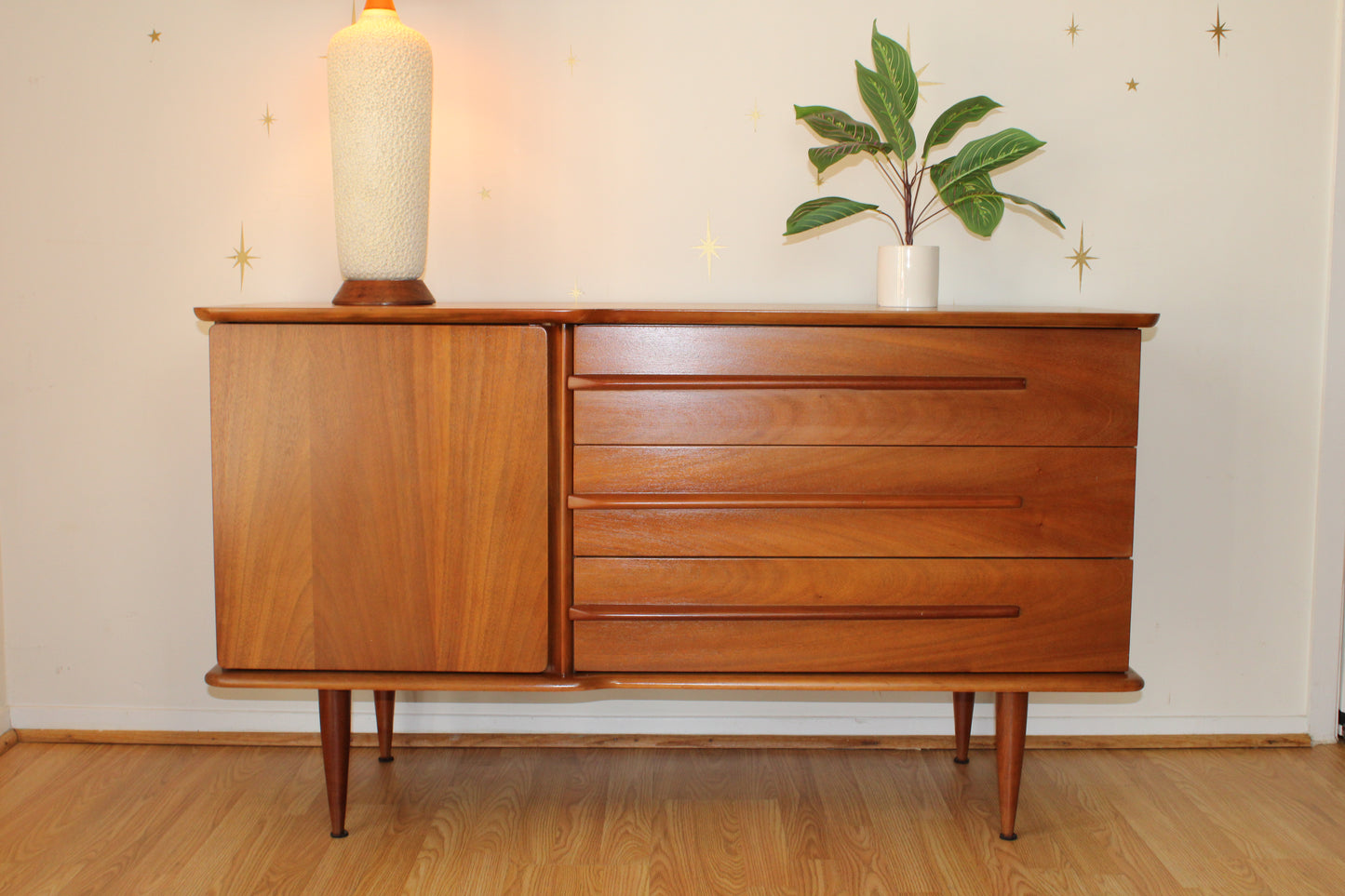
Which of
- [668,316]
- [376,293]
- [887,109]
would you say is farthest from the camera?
[887,109]

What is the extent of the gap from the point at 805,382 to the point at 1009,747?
64 centimetres

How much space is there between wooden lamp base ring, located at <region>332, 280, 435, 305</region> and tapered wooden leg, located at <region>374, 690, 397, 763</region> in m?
0.73

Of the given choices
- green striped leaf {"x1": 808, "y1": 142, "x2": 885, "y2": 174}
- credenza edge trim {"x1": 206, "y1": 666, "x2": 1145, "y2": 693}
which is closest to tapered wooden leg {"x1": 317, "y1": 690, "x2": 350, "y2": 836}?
credenza edge trim {"x1": 206, "y1": 666, "x2": 1145, "y2": 693}

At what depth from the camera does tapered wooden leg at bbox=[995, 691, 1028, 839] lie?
60.6 inches

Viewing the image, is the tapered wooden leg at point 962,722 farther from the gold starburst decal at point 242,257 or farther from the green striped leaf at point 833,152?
the gold starburst decal at point 242,257

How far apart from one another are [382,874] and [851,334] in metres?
1.03

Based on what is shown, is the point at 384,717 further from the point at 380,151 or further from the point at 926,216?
the point at 926,216

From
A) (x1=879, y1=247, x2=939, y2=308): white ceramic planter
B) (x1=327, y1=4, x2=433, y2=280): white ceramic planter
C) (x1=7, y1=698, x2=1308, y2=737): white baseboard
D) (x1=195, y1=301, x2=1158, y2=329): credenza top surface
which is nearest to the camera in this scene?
(x1=195, y1=301, x2=1158, y2=329): credenza top surface

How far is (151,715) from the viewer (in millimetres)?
1979

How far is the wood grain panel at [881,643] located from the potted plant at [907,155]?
1.72 feet

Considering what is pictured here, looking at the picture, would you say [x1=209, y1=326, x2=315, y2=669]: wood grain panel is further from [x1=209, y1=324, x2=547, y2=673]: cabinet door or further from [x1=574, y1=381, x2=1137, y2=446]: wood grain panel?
[x1=574, y1=381, x2=1137, y2=446]: wood grain panel

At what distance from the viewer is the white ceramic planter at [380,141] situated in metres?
1.53

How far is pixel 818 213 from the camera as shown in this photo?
65.2 inches

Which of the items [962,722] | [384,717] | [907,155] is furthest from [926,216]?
[384,717]
